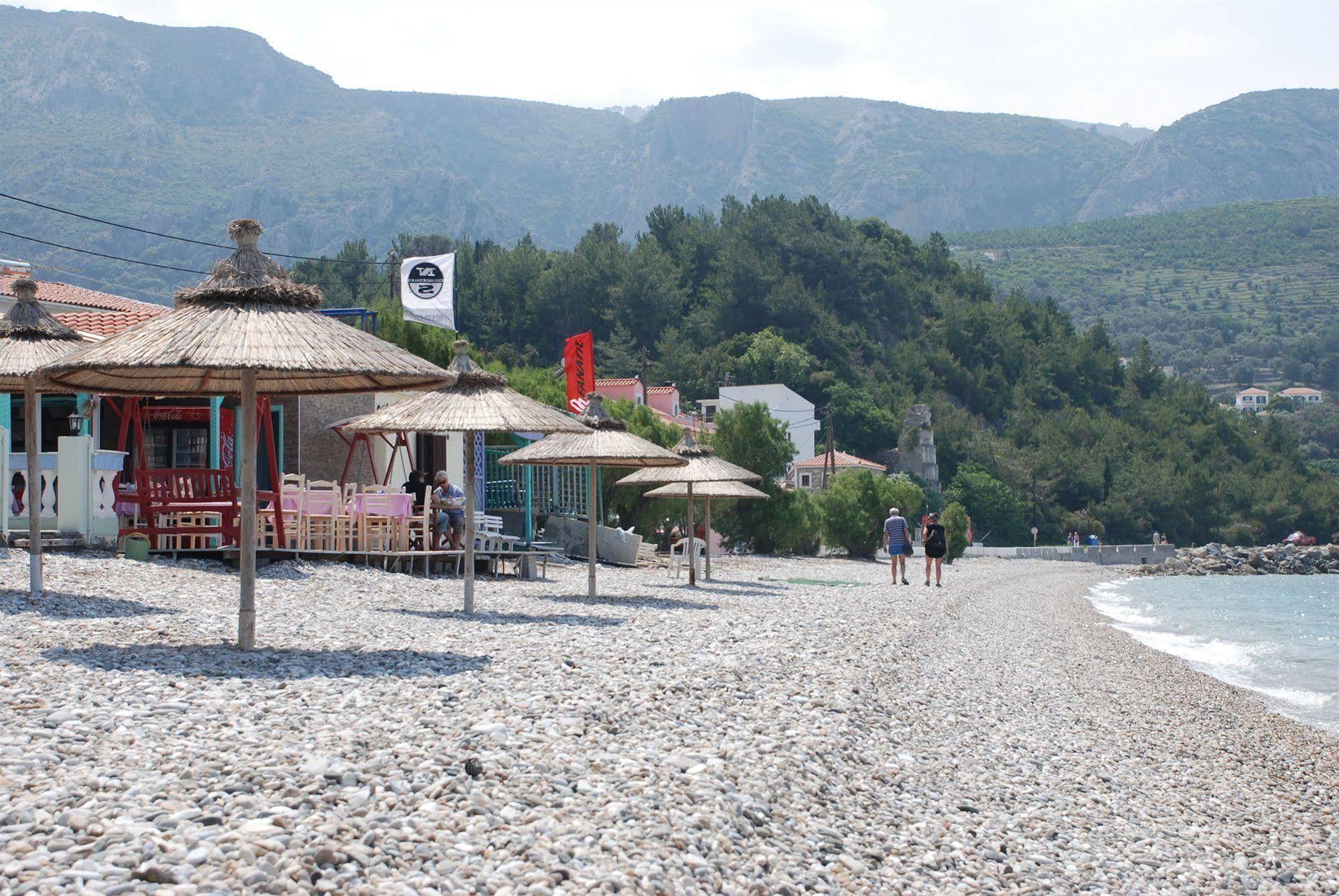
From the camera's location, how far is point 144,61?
6978 inches

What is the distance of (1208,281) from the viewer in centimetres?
15088

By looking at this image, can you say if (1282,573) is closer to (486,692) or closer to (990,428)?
(990,428)

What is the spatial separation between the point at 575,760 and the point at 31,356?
271 inches

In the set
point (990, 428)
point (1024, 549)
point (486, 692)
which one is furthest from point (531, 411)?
point (990, 428)

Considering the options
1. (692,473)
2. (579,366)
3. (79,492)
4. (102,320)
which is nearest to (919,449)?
(579,366)

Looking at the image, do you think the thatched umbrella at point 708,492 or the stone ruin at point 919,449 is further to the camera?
the stone ruin at point 919,449

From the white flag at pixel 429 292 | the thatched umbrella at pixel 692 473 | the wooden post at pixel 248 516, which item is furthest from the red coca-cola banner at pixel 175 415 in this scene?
the wooden post at pixel 248 516

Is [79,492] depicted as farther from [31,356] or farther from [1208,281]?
[1208,281]

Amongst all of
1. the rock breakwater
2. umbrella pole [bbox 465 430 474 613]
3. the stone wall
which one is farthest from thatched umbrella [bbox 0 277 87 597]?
the rock breakwater

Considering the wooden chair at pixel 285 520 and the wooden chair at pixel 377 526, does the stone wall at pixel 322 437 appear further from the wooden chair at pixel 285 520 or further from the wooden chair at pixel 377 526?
the wooden chair at pixel 377 526

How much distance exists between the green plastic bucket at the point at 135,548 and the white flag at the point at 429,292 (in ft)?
35.8

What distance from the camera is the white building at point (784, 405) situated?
2483 inches

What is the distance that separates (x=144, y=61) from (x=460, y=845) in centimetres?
19567

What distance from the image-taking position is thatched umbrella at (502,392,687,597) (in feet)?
43.2
